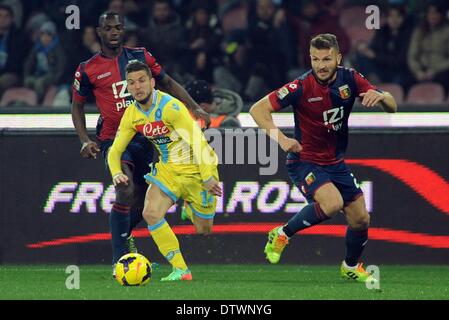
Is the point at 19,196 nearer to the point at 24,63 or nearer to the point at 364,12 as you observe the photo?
the point at 24,63

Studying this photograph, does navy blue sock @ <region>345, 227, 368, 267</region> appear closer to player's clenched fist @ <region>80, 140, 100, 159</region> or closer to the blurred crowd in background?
player's clenched fist @ <region>80, 140, 100, 159</region>

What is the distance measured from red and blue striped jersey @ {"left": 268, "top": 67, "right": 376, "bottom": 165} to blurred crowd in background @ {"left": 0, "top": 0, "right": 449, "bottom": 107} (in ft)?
15.6

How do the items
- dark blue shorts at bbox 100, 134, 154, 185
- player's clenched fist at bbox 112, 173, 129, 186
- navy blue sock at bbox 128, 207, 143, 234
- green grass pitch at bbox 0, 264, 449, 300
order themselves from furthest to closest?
navy blue sock at bbox 128, 207, 143, 234 < dark blue shorts at bbox 100, 134, 154, 185 < player's clenched fist at bbox 112, 173, 129, 186 < green grass pitch at bbox 0, 264, 449, 300

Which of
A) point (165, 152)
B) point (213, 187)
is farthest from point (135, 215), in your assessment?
point (213, 187)

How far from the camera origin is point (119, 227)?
32.6 ft

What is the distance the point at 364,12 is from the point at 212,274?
6.32m

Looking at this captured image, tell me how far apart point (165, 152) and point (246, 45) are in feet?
18.1

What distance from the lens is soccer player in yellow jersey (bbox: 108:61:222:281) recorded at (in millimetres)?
9414

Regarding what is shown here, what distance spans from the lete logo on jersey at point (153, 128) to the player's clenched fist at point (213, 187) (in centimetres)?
53

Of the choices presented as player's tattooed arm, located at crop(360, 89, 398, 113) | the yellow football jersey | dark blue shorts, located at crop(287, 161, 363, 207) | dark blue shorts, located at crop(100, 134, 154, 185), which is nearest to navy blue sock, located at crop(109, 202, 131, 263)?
dark blue shorts, located at crop(100, 134, 154, 185)

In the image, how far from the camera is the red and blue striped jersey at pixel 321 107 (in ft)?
31.0

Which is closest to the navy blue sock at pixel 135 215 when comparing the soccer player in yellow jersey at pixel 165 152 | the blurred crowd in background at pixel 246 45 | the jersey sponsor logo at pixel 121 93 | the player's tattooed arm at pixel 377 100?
the soccer player in yellow jersey at pixel 165 152

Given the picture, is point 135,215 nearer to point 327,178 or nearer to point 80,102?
point 80,102

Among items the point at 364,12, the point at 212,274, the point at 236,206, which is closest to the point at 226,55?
the point at 364,12
